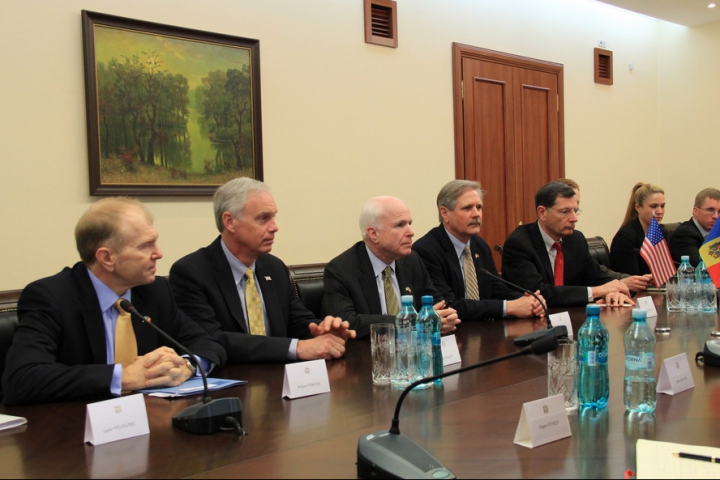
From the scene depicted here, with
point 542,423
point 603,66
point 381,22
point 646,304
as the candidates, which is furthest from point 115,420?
point 603,66

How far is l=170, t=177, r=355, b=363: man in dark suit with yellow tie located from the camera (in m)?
2.72

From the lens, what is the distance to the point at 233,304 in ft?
9.19

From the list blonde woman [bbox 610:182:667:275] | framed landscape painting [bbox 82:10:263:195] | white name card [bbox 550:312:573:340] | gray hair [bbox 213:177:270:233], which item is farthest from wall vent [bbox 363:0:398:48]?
white name card [bbox 550:312:573:340]

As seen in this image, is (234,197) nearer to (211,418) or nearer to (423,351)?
(423,351)

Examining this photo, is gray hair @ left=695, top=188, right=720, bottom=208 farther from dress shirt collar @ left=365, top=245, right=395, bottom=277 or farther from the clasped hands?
the clasped hands

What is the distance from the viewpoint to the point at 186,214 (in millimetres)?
4414

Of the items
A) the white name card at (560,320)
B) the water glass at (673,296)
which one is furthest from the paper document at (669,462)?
the water glass at (673,296)

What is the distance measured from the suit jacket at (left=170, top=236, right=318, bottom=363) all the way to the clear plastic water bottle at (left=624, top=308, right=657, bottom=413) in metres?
1.16

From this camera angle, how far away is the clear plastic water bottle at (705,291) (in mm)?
3502

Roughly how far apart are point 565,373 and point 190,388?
1011mm

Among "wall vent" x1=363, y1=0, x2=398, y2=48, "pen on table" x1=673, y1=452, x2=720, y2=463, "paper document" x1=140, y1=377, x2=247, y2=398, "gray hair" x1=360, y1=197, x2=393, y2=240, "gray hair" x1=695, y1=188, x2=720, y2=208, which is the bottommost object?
"pen on table" x1=673, y1=452, x2=720, y2=463

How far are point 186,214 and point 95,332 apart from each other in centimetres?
226

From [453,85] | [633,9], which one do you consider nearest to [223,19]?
[453,85]

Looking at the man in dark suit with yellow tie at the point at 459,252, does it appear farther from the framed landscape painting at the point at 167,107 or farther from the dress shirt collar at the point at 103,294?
Result: the dress shirt collar at the point at 103,294
